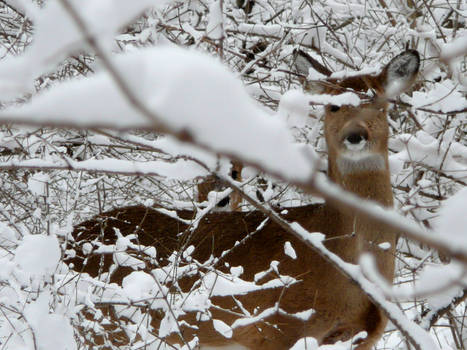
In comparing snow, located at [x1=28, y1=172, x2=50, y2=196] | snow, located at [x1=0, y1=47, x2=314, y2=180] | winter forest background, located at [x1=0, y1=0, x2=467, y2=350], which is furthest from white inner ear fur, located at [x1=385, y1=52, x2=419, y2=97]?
snow, located at [x1=0, y1=47, x2=314, y2=180]

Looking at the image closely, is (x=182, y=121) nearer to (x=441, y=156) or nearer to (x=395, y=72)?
(x=441, y=156)

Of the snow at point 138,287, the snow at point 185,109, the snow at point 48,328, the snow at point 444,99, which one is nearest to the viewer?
the snow at point 185,109

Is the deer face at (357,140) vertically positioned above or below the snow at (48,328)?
above

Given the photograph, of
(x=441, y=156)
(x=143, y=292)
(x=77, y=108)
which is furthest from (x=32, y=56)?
(x=441, y=156)

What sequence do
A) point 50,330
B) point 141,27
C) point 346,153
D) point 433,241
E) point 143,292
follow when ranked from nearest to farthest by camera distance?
1. point 433,241
2. point 50,330
3. point 143,292
4. point 346,153
5. point 141,27

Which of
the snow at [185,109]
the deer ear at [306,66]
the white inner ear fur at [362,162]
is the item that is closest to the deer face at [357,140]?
the white inner ear fur at [362,162]

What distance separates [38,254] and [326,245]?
2.54m

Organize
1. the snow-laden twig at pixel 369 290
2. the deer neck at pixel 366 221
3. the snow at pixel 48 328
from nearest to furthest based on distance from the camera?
the snow-laden twig at pixel 369 290, the snow at pixel 48 328, the deer neck at pixel 366 221

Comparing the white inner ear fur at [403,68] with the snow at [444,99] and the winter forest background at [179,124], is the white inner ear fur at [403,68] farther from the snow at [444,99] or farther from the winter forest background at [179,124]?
the snow at [444,99]

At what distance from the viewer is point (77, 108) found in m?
0.97

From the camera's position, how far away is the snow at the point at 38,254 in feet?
9.45

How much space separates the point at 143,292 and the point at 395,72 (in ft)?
7.94

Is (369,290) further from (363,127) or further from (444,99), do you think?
(363,127)

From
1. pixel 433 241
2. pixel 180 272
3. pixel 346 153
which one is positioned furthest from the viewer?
pixel 346 153
